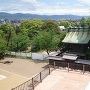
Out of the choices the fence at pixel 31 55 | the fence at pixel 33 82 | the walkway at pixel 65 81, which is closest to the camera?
the walkway at pixel 65 81

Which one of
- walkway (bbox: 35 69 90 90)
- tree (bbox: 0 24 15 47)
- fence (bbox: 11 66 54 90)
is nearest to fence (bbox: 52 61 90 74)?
walkway (bbox: 35 69 90 90)

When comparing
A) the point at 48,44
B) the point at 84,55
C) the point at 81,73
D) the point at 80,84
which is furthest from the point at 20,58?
the point at 80,84

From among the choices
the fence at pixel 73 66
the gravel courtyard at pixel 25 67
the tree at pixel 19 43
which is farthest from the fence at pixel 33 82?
the tree at pixel 19 43

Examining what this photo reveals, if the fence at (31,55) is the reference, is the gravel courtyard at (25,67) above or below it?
below

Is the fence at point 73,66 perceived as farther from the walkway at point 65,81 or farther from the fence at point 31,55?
the fence at point 31,55

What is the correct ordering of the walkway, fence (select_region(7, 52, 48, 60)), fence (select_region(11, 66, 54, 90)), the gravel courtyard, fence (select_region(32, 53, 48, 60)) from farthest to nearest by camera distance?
fence (select_region(7, 52, 48, 60))
fence (select_region(32, 53, 48, 60))
the gravel courtyard
fence (select_region(11, 66, 54, 90))
the walkway

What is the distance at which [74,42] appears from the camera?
2792 centimetres

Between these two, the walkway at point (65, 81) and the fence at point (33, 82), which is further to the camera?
the fence at point (33, 82)

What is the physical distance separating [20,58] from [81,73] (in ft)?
56.0

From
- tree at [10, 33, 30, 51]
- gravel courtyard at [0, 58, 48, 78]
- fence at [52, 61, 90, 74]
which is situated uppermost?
tree at [10, 33, 30, 51]

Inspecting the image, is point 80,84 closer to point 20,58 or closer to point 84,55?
point 84,55

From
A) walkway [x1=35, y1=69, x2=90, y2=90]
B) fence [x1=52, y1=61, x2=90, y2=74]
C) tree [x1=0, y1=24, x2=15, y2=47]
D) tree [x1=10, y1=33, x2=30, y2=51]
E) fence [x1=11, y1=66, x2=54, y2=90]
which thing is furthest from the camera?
tree [x1=0, y1=24, x2=15, y2=47]

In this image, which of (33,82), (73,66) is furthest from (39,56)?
(33,82)

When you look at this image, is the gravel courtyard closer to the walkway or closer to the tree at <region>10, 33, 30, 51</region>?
the tree at <region>10, 33, 30, 51</region>
